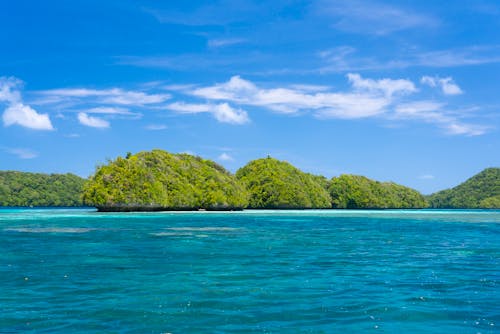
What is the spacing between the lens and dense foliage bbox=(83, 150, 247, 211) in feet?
499

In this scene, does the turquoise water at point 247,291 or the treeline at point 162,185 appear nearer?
the turquoise water at point 247,291

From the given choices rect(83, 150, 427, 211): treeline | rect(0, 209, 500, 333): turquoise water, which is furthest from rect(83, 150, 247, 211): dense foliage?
rect(0, 209, 500, 333): turquoise water

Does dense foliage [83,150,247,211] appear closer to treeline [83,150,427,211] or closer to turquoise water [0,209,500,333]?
treeline [83,150,427,211]

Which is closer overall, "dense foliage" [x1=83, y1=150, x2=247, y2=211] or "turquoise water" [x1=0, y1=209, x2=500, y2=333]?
"turquoise water" [x1=0, y1=209, x2=500, y2=333]

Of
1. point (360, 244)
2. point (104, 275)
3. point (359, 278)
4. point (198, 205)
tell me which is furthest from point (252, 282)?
point (198, 205)

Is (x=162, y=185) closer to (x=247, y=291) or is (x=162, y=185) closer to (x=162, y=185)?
(x=162, y=185)

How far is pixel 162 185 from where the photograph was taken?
164000mm

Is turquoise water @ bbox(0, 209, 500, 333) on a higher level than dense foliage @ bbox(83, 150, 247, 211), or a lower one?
lower

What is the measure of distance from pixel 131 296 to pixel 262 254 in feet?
51.6

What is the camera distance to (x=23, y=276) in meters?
23.9

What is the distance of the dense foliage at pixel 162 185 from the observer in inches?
5984

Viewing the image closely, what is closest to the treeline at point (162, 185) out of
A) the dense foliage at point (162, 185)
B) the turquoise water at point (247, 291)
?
the dense foliage at point (162, 185)

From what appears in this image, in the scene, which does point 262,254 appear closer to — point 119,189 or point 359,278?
point 359,278

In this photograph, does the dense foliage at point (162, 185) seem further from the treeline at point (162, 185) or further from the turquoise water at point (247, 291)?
the turquoise water at point (247, 291)
